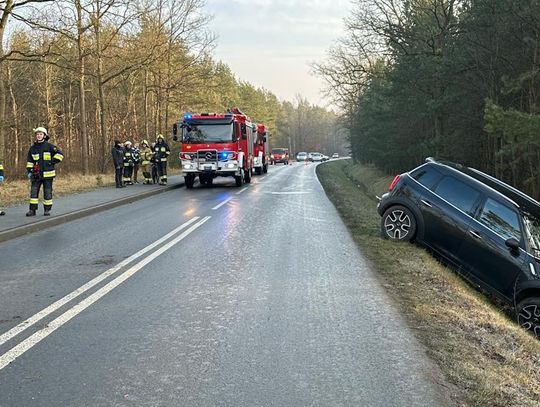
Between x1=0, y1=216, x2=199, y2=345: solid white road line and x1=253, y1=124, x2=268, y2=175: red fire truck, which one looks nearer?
x1=0, y1=216, x2=199, y2=345: solid white road line

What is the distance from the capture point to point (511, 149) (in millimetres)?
13359

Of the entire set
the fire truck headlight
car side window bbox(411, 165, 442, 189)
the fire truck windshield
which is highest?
the fire truck windshield

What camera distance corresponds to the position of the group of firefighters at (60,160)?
12.5 meters

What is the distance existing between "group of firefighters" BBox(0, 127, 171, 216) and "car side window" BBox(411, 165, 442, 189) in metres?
8.05

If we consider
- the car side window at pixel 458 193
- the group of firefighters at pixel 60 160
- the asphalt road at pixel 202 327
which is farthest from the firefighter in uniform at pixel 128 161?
the car side window at pixel 458 193

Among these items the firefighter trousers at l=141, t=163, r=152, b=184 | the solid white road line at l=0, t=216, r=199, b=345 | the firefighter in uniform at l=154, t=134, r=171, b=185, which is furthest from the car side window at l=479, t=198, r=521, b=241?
the firefighter trousers at l=141, t=163, r=152, b=184

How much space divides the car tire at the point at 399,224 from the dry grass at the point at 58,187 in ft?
37.1

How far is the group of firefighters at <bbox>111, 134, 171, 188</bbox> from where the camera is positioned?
70.6ft

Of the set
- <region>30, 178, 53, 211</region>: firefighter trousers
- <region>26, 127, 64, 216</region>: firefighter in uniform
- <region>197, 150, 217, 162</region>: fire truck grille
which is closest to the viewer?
<region>26, 127, 64, 216</region>: firefighter in uniform

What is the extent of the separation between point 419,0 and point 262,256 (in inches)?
902

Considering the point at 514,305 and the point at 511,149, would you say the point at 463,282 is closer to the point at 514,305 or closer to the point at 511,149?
the point at 514,305

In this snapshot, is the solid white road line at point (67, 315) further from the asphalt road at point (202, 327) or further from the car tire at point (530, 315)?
the car tire at point (530, 315)

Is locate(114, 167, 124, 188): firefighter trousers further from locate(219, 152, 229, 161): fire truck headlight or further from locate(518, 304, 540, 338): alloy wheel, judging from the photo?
locate(518, 304, 540, 338): alloy wheel

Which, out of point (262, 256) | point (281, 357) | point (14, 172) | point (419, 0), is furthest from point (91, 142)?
point (281, 357)
